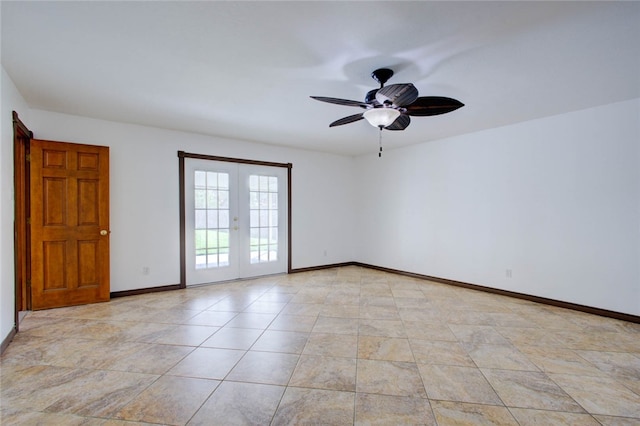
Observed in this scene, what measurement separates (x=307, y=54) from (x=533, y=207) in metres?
3.76

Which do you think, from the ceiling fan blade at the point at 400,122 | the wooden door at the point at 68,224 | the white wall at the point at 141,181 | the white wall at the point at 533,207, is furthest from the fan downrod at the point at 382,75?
the wooden door at the point at 68,224

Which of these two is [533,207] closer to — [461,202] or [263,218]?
[461,202]

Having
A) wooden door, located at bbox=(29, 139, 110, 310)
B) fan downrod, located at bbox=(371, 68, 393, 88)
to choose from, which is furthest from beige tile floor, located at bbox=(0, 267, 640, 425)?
fan downrod, located at bbox=(371, 68, 393, 88)

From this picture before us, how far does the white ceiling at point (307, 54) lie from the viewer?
1960mm

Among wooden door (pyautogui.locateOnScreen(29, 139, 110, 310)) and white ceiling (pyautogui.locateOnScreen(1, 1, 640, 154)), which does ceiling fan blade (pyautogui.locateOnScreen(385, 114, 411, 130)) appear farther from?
wooden door (pyautogui.locateOnScreen(29, 139, 110, 310))

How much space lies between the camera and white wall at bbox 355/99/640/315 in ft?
11.6

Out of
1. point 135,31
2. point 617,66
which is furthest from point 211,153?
point 617,66

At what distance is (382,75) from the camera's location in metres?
2.70

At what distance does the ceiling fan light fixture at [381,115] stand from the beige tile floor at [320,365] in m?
2.10

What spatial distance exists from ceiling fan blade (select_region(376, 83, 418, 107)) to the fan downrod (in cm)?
25

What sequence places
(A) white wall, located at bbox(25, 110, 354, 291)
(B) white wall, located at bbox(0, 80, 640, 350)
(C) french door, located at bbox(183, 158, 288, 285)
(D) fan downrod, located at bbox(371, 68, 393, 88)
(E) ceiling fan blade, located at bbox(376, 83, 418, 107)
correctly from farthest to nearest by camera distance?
(C) french door, located at bbox(183, 158, 288, 285), (A) white wall, located at bbox(25, 110, 354, 291), (B) white wall, located at bbox(0, 80, 640, 350), (D) fan downrod, located at bbox(371, 68, 393, 88), (E) ceiling fan blade, located at bbox(376, 83, 418, 107)

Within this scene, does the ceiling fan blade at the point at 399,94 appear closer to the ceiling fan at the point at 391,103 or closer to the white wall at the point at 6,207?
the ceiling fan at the point at 391,103

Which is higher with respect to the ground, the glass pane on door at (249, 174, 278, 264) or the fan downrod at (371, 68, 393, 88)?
the fan downrod at (371, 68, 393, 88)

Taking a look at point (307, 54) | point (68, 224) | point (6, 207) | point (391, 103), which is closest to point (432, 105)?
point (391, 103)
